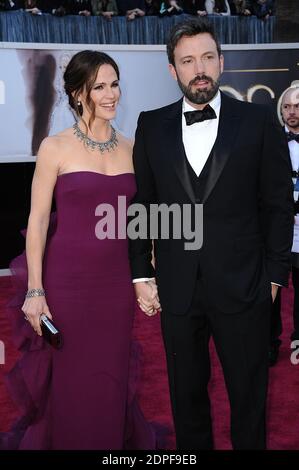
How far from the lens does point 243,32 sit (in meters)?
10.9

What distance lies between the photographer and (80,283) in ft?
8.67

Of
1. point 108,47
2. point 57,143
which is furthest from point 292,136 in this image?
point 108,47

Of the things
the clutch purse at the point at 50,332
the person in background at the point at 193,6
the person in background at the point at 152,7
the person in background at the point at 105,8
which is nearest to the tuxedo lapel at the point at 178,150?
the clutch purse at the point at 50,332

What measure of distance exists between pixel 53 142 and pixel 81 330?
0.76m

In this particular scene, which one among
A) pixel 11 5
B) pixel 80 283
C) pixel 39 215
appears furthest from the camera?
pixel 11 5

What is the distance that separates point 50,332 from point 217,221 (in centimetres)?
75

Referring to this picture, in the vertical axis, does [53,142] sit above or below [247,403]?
above

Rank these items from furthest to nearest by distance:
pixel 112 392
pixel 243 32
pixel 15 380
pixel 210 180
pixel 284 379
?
pixel 243 32
pixel 284 379
pixel 15 380
pixel 112 392
pixel 210 180

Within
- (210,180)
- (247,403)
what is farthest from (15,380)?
(210,180)

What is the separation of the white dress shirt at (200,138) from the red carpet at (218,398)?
59.5 inches

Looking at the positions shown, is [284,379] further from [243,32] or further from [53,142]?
[243,32]

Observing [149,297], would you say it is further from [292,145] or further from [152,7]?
[152,7]

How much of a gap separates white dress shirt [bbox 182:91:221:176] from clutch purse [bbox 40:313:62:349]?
0.78 metres

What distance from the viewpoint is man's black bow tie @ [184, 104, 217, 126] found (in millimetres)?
2162
